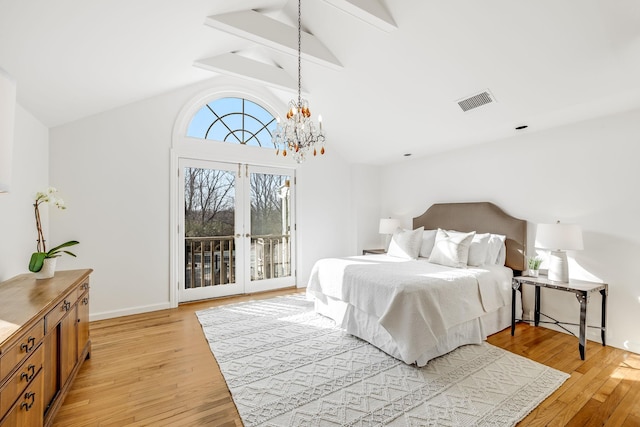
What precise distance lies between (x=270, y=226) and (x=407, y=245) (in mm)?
2208

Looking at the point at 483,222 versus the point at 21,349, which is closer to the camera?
the point at 21,349

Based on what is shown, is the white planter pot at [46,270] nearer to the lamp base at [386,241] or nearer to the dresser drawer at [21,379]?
the dresser drawer at [21,379]

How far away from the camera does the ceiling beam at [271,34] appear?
260 centimetres

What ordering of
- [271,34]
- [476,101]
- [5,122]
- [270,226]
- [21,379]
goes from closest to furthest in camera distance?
[5,122] → [21,379] → [271,34] → [476,101] → [270,226]

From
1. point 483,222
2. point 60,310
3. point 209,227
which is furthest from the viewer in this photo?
point 209,227

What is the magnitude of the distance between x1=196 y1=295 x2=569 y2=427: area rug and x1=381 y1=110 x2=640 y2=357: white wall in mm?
1146

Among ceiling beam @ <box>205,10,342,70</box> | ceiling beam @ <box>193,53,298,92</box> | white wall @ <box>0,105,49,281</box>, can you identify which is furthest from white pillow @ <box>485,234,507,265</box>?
white wall @ <box>0,105,49,281</box>

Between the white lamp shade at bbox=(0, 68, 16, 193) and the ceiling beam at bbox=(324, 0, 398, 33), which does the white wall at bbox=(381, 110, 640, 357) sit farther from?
the white lamp shade at bbox=(0, 68, 16, 193)

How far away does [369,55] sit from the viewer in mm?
3061

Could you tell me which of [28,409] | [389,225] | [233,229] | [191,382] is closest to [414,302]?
[191,382]

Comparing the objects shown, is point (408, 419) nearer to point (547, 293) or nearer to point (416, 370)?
point (416, 370)

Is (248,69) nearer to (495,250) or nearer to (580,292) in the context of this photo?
(495,250)

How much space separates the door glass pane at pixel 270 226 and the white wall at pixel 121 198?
126cm

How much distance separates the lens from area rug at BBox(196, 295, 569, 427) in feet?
5.88
